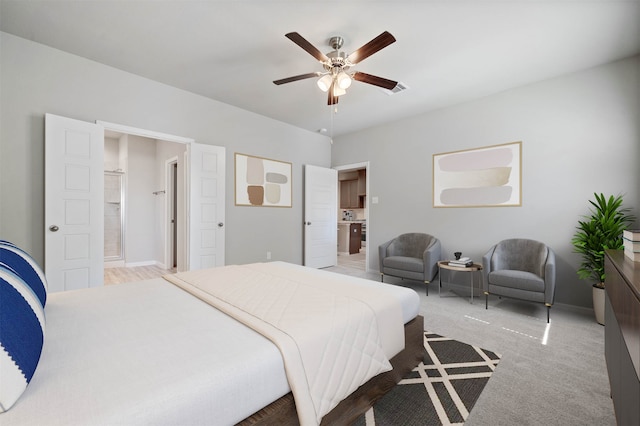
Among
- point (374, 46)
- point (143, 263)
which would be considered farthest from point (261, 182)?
point (143, 263)

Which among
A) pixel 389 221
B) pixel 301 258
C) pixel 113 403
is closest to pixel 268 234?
pixel 301 258

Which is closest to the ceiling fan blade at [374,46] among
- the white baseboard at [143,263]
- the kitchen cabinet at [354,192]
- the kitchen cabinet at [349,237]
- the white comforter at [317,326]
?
the white comforter at [317,326]

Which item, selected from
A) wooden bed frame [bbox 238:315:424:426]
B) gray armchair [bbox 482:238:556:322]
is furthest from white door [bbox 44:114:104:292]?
gray armchair [bbox 482:238:556:322]

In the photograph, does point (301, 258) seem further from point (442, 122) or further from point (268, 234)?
point (442, 122)

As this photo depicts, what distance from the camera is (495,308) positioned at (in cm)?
321

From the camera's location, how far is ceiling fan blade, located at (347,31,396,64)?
80.4 inches

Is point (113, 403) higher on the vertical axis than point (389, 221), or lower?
lower

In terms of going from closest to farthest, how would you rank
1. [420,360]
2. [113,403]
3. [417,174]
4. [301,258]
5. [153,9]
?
[113,403], [420,360], [153,9], [417,174], [301,258]

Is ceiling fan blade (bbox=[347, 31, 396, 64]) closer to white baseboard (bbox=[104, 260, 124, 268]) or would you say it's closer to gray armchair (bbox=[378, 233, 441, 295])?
gray armchair (bbox=[378, 233, 441, 295])

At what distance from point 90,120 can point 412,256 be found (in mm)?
4611

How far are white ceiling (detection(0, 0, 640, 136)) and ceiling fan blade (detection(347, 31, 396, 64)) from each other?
291mm

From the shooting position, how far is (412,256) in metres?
4.36

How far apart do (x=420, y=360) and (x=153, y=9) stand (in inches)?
137

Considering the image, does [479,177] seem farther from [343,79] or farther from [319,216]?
[319,216]
